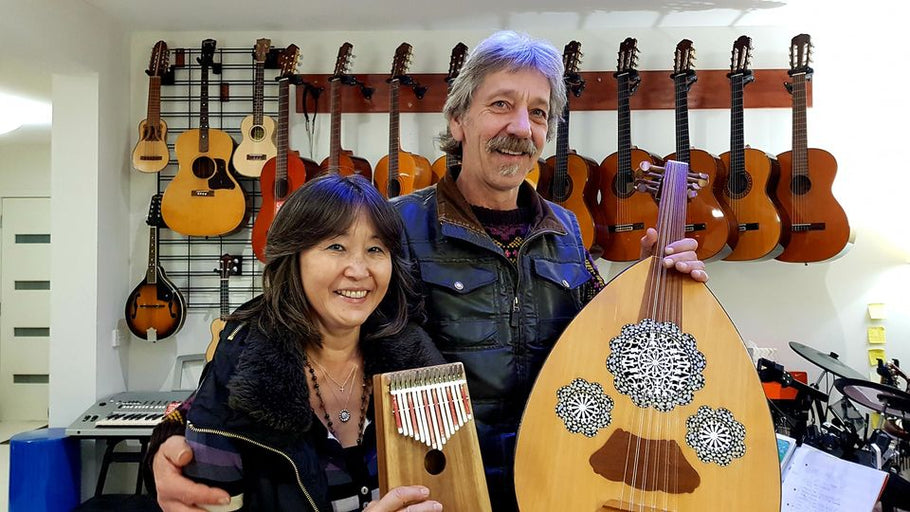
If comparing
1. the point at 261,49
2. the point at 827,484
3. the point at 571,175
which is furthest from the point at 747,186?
the point at 261,49

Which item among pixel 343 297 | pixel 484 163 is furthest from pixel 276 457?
pixel 484 163

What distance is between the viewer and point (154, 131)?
3.17m

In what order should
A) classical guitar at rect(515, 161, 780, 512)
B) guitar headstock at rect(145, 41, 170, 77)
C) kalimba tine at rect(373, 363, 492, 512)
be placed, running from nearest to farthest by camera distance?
kalimba tine at rect(373, 363, 492, 512) → classical guitar at rect(515, 161, 780, 512) → guitar headstock at rect(145, 41, 170, 77)

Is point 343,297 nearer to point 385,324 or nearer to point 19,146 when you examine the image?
point 385,324

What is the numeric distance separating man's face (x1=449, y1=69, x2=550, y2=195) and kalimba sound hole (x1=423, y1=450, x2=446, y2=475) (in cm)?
64

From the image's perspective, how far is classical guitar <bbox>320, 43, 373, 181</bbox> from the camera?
3.09 metres

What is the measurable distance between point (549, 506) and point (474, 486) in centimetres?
25

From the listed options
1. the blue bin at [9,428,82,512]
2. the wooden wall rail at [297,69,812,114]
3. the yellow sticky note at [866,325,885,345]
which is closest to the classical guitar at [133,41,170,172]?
the wooden wall rail at [297,69,812,114]

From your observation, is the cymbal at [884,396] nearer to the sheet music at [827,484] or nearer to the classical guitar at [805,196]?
the sheet music at [827,484]

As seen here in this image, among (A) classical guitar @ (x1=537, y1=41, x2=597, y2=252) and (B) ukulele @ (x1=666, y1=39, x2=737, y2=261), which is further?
(A) classical guitar @ (x1=537, y1=41, x2=597, y2=252)

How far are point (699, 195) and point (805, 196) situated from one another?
0.52m

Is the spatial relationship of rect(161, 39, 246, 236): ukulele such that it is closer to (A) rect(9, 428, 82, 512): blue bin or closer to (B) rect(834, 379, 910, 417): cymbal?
(A) rect(9, 428, 82, 512): blue bin

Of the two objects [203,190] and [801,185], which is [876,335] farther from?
[203,190]

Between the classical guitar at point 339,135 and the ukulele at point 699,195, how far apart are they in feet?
5.53
